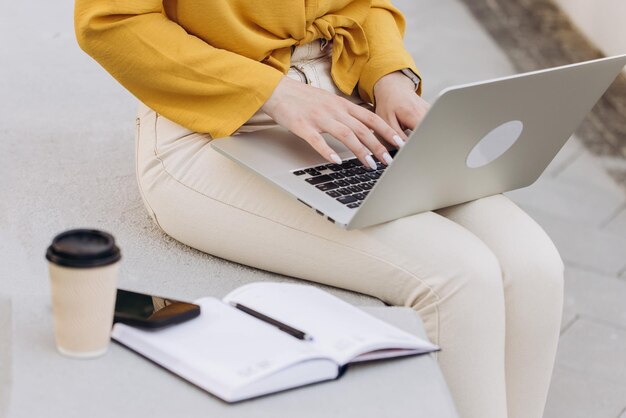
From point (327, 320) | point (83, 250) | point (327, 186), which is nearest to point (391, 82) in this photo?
point (327, 186)

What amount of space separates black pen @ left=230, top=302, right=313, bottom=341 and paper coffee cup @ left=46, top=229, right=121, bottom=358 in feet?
0.49

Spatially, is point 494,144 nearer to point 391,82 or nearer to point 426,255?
point 426,255

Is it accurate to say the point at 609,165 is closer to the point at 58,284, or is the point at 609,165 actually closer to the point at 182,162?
the point at 182,162

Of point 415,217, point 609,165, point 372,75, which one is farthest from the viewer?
point 609,165

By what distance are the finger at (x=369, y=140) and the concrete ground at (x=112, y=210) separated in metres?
0.18

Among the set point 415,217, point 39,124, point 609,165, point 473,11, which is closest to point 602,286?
point 609,165

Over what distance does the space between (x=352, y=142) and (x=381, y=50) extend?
13.6 inches

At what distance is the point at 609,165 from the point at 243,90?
175 centimetres

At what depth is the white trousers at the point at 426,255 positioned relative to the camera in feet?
4.12

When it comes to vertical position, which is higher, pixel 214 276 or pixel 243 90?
pixel 243 90

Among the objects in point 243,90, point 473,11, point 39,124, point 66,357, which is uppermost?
point 243,90

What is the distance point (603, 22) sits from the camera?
3.63m

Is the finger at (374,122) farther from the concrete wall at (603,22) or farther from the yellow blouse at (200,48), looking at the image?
the concrete wall at (603,22)

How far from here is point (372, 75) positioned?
5.21ft
